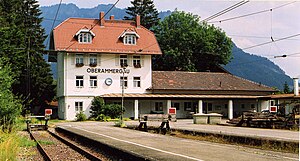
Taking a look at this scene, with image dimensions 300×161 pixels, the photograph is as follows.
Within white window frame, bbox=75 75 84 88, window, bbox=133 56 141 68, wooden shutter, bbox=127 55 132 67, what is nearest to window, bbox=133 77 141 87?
window, bbox=133 56 141 68

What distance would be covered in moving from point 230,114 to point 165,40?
20747mm

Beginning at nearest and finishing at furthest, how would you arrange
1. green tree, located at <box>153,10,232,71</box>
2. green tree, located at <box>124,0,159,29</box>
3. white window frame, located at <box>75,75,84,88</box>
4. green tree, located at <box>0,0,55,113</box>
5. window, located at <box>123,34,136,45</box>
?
1. white window frame, located at <box>75,75,84,88</box>
2. window, located at <box>123,34,136,45</box>
3. green tree, located at <box>0,0,55,113</box>
4. green tree, located at <box>153,10,232,71</box>
5. green tree, located at <box>124,0,159,29</box>

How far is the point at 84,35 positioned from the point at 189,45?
69.8 ft

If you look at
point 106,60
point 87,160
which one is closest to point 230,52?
point 106,60

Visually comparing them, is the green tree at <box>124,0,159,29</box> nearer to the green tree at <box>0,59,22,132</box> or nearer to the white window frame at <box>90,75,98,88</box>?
the white window frame at <box>90,75,98,88</box>

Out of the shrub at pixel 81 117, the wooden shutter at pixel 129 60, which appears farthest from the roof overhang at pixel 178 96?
the wooden shutter at pixel 129 60

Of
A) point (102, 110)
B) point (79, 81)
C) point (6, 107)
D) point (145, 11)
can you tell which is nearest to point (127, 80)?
point (79, 81)

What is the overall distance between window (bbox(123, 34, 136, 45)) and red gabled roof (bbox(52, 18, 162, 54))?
0.46 m

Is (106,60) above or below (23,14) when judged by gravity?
below

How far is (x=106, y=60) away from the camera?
52906mm

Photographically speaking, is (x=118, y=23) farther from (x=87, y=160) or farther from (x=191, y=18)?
(x=87, y=160)

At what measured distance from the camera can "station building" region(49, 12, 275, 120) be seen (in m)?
51.3

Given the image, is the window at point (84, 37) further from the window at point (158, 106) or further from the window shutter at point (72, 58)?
the window at point (158, 106)

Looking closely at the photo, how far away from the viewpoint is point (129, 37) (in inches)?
2158
